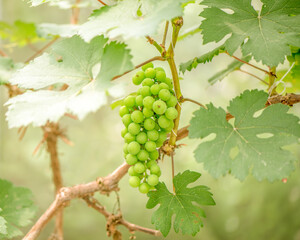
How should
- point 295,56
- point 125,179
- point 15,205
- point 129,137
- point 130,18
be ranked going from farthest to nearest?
point 125,179 < point 15,205 < point 295,56 < point 129,137 < point 130,18

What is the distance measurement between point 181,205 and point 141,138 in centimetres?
20

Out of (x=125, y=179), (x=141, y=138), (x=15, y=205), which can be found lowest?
(x=125, y=179)

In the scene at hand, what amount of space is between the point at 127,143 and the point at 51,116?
0.66ft

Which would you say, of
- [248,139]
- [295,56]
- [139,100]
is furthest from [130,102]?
[295,56]

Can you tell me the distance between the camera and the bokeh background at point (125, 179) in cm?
205

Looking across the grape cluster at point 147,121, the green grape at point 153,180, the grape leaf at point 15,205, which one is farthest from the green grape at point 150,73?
the grape leaf at point 15,205

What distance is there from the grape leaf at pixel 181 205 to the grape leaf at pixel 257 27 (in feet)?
1.04

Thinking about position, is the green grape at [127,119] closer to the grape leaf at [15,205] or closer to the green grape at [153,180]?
the green grape at [153,180]

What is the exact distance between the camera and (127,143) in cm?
67

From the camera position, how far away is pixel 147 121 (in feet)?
2.09

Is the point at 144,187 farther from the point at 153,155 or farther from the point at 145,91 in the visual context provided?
the point at 145,91

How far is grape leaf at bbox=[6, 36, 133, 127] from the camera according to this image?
521 mm

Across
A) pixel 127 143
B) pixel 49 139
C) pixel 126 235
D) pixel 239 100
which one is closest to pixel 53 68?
pixel 127 143

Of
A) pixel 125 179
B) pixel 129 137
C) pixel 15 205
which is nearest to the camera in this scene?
pixel 129 137
